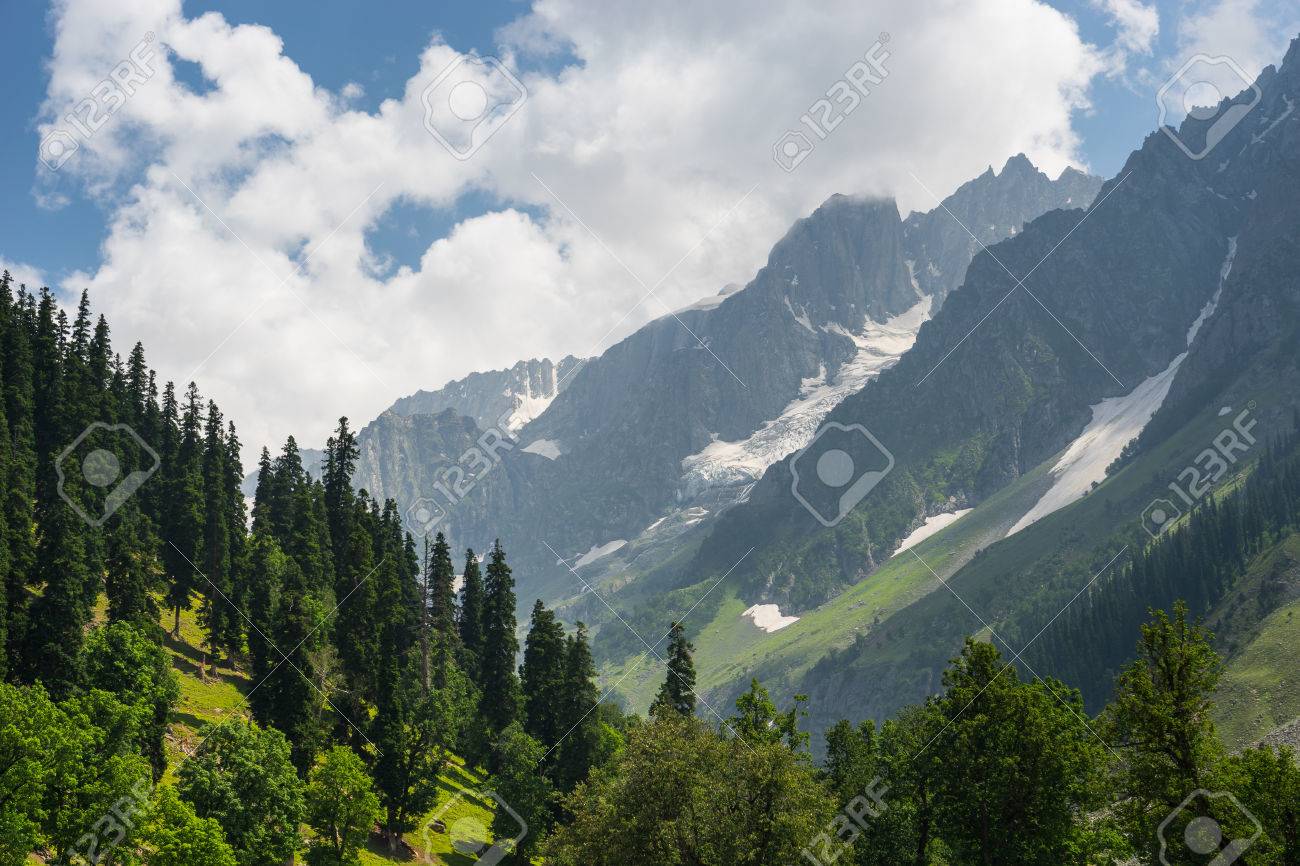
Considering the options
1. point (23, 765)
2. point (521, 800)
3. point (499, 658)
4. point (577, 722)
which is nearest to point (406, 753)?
point (521, 800)

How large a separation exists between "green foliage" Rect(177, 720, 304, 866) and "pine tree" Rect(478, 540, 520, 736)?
118ft

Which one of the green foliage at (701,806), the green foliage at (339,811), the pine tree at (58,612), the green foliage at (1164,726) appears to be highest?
the pine tree at (58,612)

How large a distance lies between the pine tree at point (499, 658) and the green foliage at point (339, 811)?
1288 inches

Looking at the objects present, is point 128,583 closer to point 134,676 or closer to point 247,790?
point 134,676

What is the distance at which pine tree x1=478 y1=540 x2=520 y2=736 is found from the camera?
310ft

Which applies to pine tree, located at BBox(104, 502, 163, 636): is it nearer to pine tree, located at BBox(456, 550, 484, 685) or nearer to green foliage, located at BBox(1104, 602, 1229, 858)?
pine tree, located at BBox(456, 550, 484, 685)

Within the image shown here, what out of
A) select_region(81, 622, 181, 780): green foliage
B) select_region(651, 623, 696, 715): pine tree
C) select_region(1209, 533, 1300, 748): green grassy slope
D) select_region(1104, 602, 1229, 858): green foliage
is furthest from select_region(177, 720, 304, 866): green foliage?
select_region(1209, 533, 1300, 748): green grassy slope

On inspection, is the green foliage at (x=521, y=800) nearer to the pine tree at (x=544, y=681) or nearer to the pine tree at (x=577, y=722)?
the pine tree at (x=577, y=722)

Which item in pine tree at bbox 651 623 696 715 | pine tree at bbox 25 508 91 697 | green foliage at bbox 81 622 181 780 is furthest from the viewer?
pine tree at bbox 651 623 696 715

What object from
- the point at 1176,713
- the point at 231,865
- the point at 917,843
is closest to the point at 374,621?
the point at 231,865

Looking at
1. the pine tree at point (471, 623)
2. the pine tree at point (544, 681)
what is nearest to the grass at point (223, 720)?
the pine tree at point (544, 681)

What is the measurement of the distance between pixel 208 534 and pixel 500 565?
30.7 meters

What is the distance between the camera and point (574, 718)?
88.8 m

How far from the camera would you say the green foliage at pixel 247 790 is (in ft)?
180
